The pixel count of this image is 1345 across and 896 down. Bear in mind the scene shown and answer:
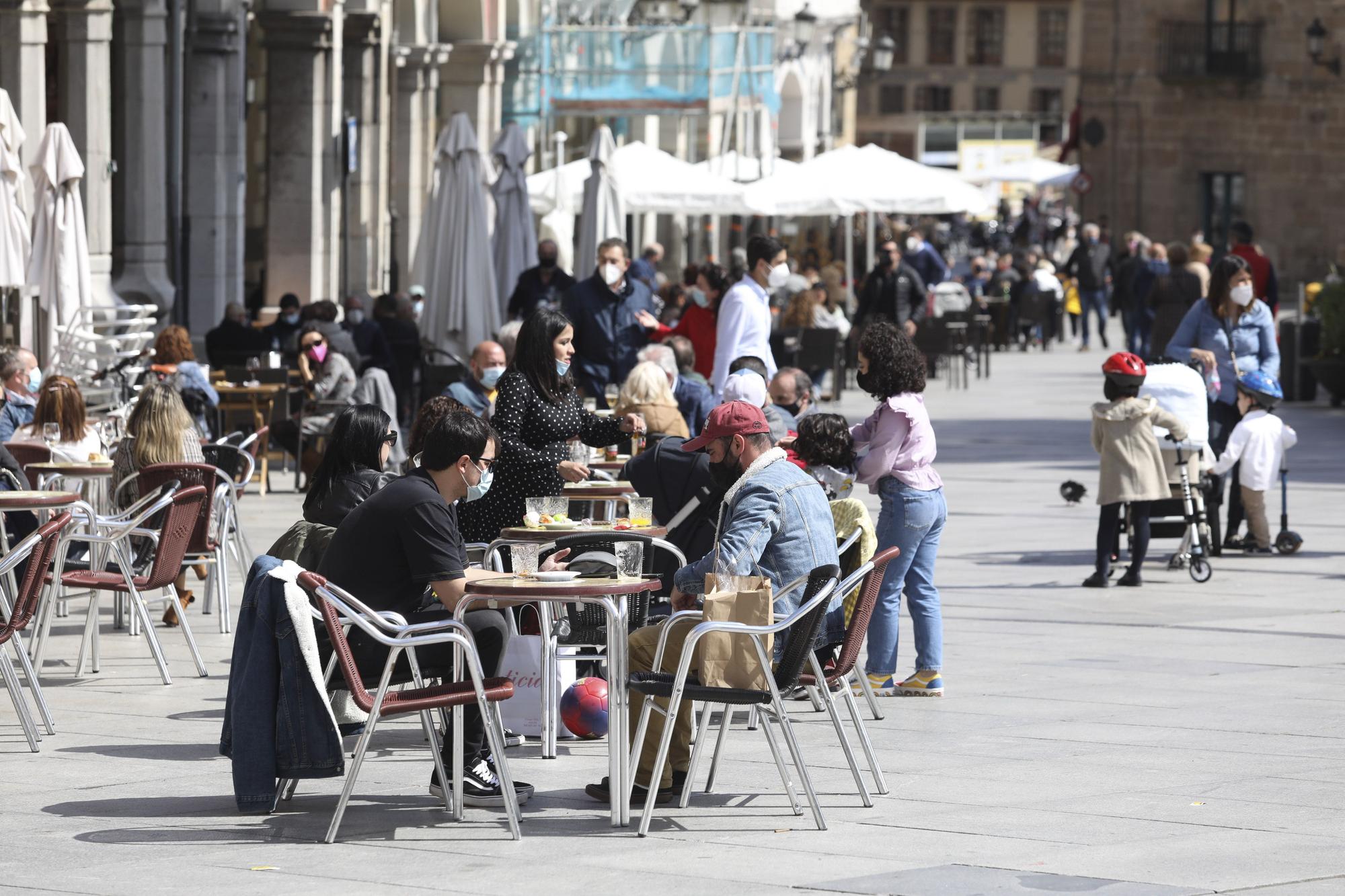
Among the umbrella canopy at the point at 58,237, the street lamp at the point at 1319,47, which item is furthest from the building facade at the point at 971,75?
the umbrella canopy at the point at 58,237

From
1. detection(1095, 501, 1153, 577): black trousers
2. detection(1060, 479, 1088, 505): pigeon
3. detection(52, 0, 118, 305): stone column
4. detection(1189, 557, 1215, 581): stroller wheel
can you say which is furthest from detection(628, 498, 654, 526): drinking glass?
detection(52, 0, 118, 305): stone column

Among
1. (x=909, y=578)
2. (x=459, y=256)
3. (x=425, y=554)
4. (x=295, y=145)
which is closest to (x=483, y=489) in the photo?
(x=909, y=578)

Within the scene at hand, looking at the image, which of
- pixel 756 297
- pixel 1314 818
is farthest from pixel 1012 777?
pixel 756 297

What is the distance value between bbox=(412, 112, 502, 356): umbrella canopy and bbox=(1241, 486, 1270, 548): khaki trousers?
26.2ft

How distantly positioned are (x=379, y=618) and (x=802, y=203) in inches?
873

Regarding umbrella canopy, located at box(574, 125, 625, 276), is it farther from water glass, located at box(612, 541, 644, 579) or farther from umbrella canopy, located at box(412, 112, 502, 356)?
water glass, located at box(612, 541, 644, 579)

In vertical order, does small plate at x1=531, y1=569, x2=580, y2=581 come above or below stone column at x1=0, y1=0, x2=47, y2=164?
below

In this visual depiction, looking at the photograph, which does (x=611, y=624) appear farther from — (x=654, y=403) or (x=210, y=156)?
(x=210, y=156)

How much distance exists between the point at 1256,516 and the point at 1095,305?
80.2 feet

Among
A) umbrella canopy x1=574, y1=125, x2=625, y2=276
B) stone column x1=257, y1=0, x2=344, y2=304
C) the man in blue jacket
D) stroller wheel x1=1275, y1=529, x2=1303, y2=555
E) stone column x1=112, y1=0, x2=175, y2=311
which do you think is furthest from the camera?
stone column x1=257, y1=0, x2=344, y2=304

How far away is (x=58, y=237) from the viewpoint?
59.3 ft

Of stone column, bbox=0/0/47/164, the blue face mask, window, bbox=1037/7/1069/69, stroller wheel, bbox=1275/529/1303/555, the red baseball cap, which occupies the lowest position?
stroller wheel, bbox=1275/529/1303/555

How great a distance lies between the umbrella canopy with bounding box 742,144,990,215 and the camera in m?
29.7

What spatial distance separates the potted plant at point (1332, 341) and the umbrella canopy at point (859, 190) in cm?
445
